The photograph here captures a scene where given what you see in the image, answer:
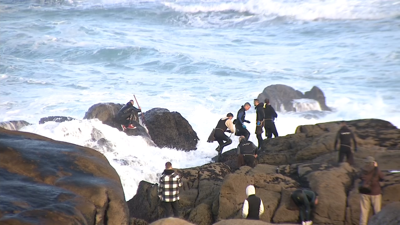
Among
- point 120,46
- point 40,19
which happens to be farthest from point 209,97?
point 40,19

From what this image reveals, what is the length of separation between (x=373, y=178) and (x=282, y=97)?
57.3 ft

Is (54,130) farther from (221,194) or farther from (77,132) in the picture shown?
(221,194)

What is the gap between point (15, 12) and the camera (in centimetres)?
5897

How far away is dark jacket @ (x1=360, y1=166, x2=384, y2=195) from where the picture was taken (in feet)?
33.9

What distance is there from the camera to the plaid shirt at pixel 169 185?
1142 centimetres

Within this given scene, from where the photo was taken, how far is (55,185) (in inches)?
317

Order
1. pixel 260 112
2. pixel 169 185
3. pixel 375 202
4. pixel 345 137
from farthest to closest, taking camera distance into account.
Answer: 1. pixel 260 112
2. pixel 345 137
3. pixel 169 185
4. pixel 375 202

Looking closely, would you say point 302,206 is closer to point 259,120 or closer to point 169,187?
point 169,187

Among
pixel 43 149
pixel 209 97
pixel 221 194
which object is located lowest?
pixel 209 97

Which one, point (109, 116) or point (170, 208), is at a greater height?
point (170, 208)

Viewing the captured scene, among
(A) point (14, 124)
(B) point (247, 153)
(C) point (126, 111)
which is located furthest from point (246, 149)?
(A) point (14, 124)

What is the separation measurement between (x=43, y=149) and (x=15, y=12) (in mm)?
53489

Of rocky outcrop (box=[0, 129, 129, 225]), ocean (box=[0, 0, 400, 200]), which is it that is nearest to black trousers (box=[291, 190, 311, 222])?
rocky outcrop (box=[0, 129, 129, 225])

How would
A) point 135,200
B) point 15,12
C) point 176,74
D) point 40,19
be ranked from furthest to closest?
A: point 15,12
point 40,19
point 176,74
point 135,200
